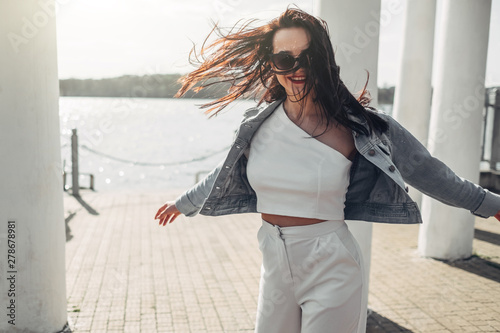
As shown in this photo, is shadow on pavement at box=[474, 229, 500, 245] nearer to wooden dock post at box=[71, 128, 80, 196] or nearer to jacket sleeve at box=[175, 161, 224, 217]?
jacket sleeve at box=[175, 161, 224, 217]

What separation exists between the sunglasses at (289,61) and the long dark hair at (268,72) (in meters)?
0.03

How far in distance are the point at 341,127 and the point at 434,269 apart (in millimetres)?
4280

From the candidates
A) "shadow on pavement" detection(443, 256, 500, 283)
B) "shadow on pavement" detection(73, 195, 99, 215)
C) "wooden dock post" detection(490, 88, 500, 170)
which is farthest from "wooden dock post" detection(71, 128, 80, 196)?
"wooden dock post" detection(490, 88, 500, 170)

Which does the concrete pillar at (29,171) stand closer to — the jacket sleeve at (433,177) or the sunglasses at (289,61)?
the sunglasses at (289,61)

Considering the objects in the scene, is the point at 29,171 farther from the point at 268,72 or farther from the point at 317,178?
the point at 317,178

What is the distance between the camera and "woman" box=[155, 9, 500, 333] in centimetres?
221

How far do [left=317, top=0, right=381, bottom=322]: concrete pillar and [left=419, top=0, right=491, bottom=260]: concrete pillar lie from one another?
229cm

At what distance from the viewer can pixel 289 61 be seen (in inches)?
90.1

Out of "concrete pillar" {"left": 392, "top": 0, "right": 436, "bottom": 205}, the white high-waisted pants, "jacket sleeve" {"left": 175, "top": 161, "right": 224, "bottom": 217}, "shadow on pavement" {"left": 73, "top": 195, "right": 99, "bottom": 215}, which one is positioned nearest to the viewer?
the white high-waisted pants

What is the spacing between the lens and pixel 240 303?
499cm

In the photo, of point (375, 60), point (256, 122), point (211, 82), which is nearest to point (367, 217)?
point (256, 122)

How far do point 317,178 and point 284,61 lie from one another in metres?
0.54

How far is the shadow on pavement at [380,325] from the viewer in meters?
4.38

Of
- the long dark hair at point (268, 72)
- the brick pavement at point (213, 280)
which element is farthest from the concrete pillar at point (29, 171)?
the long dark hair at point (268, 72)
